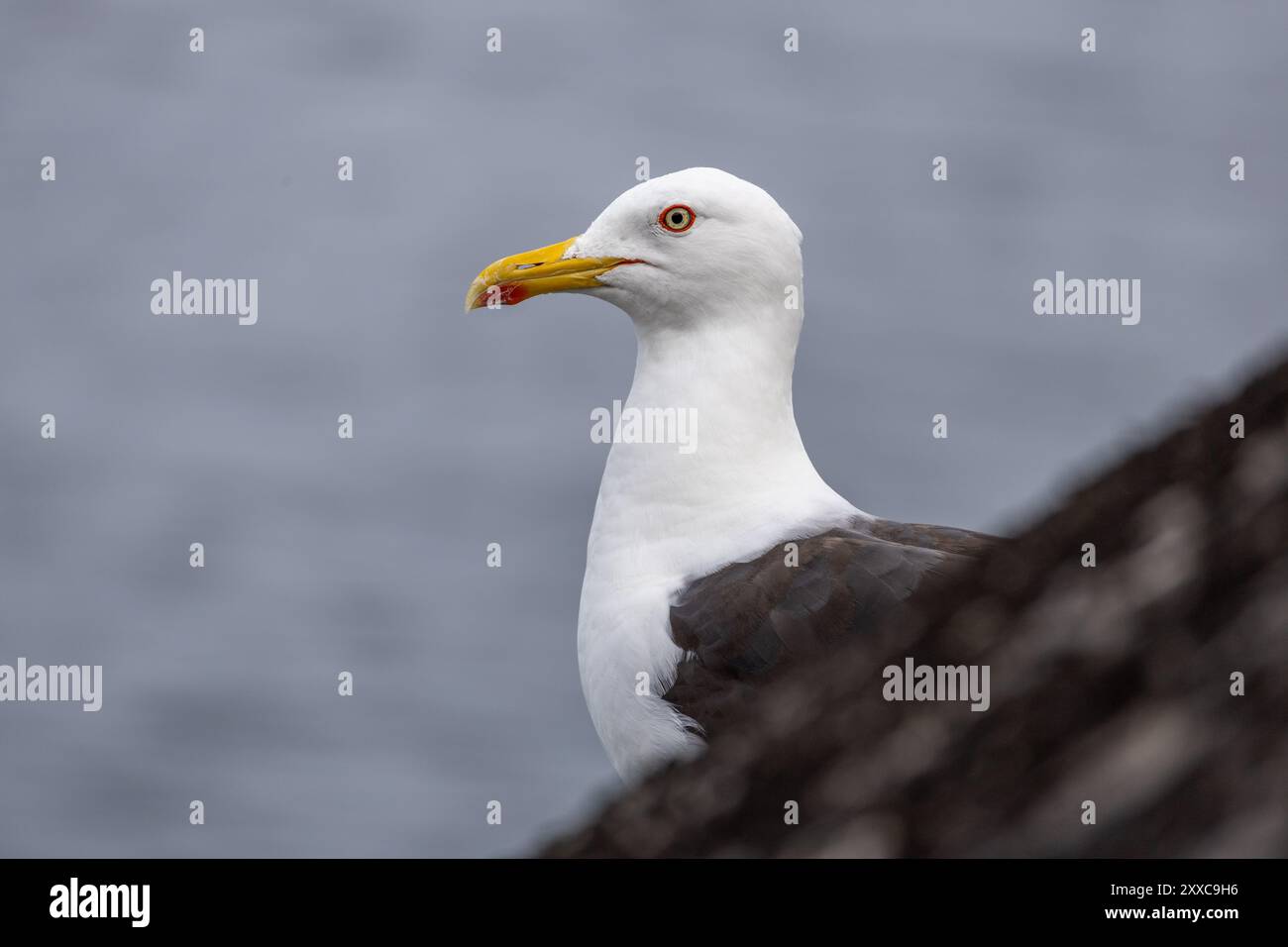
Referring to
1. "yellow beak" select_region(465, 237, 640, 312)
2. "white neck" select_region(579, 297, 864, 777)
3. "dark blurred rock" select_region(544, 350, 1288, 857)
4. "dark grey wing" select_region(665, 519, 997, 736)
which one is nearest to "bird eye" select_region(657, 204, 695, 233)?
"yellow beak" select_region(465, 237, 640, 312)

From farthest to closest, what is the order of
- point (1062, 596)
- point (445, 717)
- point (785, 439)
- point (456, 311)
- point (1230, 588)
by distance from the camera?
point (456, 311)
point (445, 717)
point (785, 439)
point (1062, 596)
point (1230, 588)

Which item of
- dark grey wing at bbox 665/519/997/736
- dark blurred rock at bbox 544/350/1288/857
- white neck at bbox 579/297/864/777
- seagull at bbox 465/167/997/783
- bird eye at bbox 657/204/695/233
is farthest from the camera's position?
bird eye at bbox 657/204/695/233

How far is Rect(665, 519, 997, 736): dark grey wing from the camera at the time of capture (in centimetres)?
638

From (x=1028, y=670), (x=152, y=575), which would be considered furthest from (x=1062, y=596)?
(x=152, y=575)

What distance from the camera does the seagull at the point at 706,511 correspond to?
21.4 ft

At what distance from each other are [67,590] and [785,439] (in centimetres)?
2081

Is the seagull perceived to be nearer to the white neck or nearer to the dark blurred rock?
the white neck

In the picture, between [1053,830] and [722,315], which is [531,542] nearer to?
[722,315]

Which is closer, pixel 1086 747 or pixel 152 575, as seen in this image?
pixel 1086 747

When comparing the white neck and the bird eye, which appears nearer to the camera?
the white neck

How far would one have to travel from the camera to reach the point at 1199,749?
5.05 ft

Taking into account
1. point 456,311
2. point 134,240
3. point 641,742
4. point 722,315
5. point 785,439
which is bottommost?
point 641,742

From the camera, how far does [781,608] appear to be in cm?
652

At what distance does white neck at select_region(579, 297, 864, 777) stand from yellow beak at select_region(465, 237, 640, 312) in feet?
0.98
